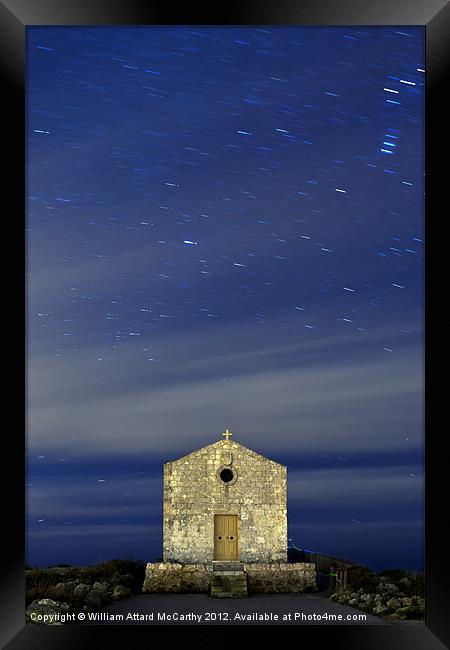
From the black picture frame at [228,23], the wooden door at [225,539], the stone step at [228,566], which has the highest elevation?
the black picture frame at [228,23]

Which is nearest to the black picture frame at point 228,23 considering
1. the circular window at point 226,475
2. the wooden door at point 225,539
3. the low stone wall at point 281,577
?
the low stone wall at point 281,577

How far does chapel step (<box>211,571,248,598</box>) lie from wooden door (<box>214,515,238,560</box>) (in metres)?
0.85

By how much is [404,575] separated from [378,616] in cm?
300

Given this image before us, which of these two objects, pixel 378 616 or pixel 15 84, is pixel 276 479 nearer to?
pixel 378 616

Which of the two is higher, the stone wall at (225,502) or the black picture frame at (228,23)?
the black picture frame at (228,23)

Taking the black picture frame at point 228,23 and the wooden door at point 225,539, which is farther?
the wooden door at point 225,539

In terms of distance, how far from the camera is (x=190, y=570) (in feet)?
50.4

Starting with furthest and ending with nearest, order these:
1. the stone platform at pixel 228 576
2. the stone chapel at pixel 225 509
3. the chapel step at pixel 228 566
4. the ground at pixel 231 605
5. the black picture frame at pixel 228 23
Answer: the stone chapel at pixel 225 509
the chapel step at pixel 228 566
the stone platform at pixel 228 576
the ground at pixel 231 605
the black picture frame at pixel 228 23

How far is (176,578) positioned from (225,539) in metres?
1.23

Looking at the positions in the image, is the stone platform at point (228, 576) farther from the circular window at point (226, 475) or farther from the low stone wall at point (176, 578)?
the circular window at point (226, 475)

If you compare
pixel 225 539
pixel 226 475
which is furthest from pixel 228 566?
pixel 226 475

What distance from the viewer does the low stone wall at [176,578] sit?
1506 centimetres

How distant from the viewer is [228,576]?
48.9ft

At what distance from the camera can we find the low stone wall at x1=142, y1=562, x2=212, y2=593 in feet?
49.4
